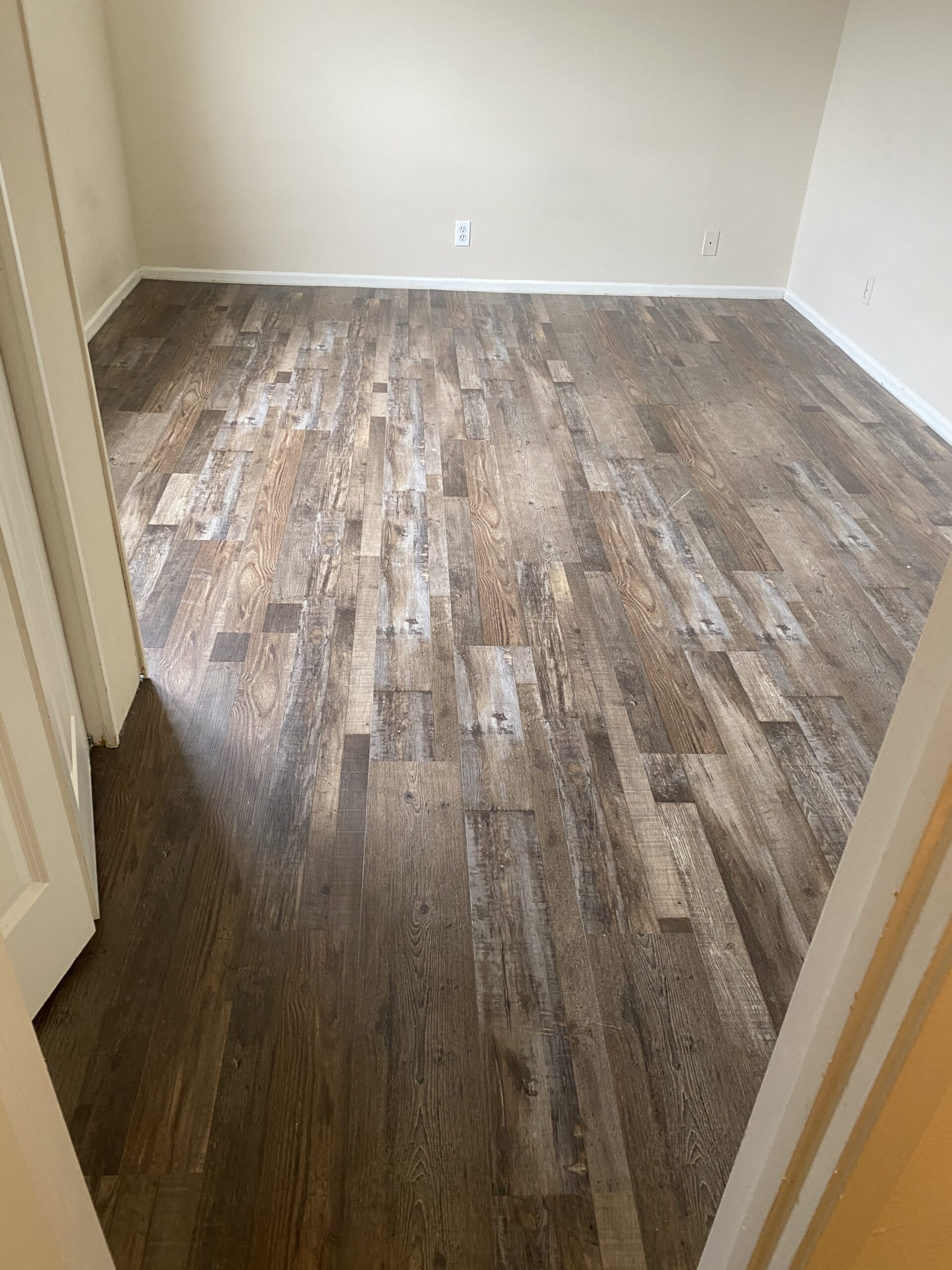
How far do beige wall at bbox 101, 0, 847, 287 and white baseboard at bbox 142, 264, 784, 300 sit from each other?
0.11ft

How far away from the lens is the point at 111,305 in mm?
4320

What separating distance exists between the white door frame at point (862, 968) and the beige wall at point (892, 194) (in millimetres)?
3522

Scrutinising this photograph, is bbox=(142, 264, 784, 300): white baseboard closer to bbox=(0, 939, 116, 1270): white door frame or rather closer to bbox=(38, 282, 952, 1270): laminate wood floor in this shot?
bbox=(38, 282, 952, 1270): laminate wood floor

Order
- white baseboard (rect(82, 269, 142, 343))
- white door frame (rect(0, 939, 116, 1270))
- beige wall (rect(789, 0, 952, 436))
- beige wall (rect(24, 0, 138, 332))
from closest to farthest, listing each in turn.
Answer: white door frame (rect(0, 939, 116, 1270)) < beige wall (rect(24, 0, 138, 332)) < beige wall (rect(789, 0, 952, 436)) < white baseboard (rect(82, 269, 142, 343))

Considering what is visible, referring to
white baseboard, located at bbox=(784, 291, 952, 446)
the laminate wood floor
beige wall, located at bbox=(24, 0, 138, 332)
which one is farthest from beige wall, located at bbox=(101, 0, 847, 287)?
the laminate wood floor

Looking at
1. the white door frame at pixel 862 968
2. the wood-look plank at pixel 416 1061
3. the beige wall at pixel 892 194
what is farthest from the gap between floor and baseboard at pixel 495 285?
the white door frame at pixel 862 968

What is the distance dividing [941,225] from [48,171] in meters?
3.44

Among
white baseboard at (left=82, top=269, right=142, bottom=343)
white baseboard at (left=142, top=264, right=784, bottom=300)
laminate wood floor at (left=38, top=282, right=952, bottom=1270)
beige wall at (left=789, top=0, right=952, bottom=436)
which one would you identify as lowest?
white baseboard at (left=142, top=264, right=784, bottom=300)

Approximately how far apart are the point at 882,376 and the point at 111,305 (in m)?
3.50

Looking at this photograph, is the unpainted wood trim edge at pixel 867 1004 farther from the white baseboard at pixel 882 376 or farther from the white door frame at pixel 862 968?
the white baseboard at pixel 882 376

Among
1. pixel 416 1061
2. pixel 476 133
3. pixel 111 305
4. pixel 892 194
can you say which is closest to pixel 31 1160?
pixel 416 1061

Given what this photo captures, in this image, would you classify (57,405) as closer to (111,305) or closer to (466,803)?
(466,803)

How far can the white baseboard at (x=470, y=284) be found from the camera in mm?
4832

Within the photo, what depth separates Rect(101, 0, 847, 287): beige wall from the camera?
4.32m
